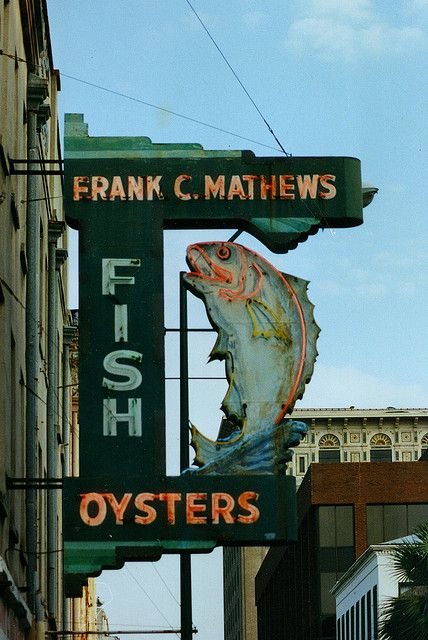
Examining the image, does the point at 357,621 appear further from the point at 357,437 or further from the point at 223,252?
the point at 357,437

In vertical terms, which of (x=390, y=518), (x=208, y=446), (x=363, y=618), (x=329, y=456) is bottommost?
(x=208, y=446)

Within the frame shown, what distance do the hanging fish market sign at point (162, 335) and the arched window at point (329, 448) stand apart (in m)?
127

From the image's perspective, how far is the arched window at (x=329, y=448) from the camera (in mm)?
150125

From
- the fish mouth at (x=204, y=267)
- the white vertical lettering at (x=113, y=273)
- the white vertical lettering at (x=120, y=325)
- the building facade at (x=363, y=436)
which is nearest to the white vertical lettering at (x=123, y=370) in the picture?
the white vertical lettering at (x=120, y=325)

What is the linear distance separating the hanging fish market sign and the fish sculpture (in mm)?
20

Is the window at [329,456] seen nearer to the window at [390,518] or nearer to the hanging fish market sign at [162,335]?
the window at [390,518]

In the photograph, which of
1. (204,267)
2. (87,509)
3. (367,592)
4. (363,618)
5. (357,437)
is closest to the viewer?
(87,509)

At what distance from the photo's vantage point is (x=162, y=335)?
22094 millimetres

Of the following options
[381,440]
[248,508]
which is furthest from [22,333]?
[381,440]

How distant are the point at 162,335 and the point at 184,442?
1534 mm

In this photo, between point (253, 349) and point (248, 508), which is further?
point (253, 349)

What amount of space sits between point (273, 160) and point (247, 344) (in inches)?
110

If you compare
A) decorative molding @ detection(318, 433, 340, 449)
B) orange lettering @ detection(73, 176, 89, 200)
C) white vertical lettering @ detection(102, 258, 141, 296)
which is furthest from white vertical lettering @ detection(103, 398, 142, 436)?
decorative molding @ detection(318, 433, 340, 449)

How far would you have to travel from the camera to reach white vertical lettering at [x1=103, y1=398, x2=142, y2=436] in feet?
70.8
